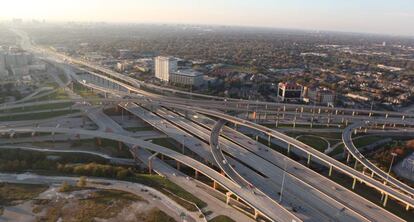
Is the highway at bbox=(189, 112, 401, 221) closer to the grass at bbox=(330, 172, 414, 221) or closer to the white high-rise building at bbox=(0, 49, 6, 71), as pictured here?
the grass at bbox=(330, 172, 414, 221)

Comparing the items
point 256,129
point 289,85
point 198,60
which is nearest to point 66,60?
point 198,60

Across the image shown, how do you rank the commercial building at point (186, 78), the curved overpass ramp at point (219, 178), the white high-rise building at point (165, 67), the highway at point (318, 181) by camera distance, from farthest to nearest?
the white high-rise building at point (165, 67), the commercial building at point (186, 78), the highway at point (318, 181), the curved overpass ramp at point (219, 178)

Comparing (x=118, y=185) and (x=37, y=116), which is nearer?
(x=118, y=185)

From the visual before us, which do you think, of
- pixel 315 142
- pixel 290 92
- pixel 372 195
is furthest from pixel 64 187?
pixel 290 92

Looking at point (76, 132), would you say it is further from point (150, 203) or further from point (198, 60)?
point (198, 60)

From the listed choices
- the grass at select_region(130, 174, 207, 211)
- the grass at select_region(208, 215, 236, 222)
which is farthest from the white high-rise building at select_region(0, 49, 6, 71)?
the grass at select_region(208, 215, 236, 222)

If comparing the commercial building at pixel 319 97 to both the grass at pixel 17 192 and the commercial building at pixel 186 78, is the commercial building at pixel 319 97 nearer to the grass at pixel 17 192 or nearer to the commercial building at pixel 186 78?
the commercial building at pixel 186 78

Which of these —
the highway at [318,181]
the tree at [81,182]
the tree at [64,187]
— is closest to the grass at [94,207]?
the tree at [81,182]

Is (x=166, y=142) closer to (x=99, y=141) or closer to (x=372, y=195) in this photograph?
(x=99, y=141)
